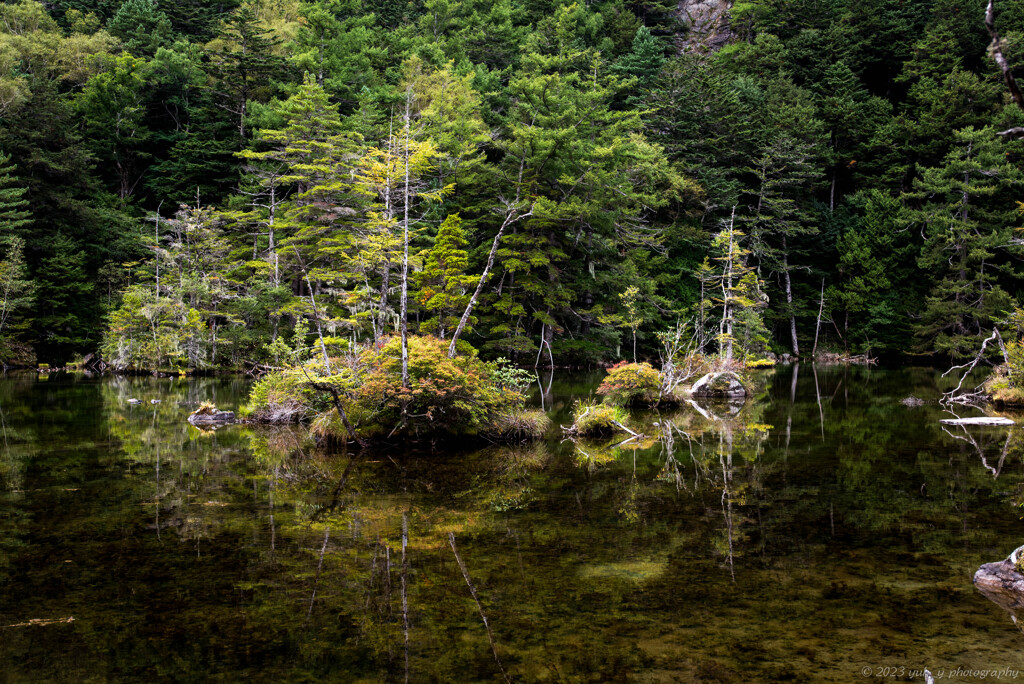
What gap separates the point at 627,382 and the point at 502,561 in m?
12.2

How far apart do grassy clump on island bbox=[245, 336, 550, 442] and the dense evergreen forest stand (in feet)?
17.2

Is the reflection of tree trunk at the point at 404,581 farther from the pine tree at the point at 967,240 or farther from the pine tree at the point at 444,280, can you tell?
the pine tree at the point at 967,240

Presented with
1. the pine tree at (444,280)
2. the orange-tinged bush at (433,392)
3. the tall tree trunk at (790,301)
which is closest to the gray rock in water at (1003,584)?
the orange-tinged bush at (433,392)

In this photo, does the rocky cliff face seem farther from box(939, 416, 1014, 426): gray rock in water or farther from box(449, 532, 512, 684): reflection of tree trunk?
box(449, 532, 512, 684): reflection of tree trunk

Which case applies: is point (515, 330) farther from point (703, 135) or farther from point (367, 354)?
point (703, 135)

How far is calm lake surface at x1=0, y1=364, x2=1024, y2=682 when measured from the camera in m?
4.27

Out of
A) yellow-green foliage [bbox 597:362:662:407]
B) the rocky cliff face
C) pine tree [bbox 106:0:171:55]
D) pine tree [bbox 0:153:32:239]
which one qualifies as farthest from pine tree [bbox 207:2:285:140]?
the rocky cliff face

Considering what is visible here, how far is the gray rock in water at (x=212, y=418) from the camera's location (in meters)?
14.7

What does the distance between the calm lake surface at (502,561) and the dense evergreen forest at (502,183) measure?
9533 millimetres

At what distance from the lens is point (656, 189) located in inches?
1529

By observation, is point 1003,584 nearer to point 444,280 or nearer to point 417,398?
point 417,398

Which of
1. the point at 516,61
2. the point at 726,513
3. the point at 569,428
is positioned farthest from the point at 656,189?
the point at 726,513

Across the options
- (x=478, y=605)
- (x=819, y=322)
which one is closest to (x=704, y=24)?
(x=819, y=322)

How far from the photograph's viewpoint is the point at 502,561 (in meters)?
6.07
